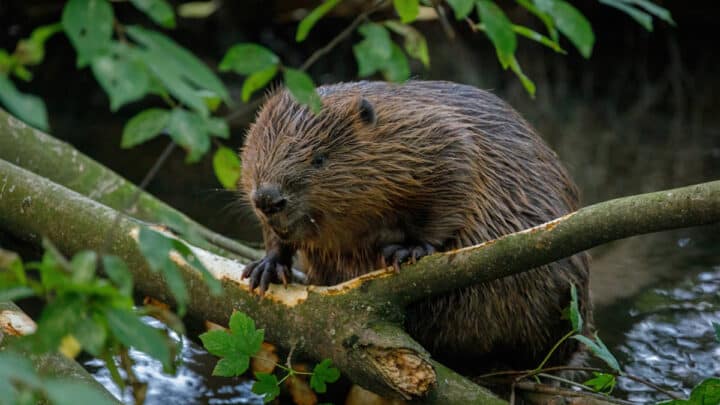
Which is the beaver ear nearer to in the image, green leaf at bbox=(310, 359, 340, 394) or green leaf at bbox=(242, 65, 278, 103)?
A: green leaf at bbox=(310, 359, 340, 394)

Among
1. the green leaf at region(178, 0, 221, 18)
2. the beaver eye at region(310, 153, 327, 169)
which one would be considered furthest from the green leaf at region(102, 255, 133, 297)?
the green leaf at region(178, 0, 221, 18)

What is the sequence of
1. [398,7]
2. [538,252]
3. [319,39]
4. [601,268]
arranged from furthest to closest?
[319,39] < [601,268] < [538,252] < [398,7]

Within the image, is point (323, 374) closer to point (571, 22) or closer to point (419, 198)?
point (419, 198)

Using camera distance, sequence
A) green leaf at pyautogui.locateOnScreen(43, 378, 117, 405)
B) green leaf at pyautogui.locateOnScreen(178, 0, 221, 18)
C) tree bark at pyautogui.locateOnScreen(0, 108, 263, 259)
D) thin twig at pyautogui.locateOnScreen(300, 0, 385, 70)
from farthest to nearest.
Answer: 1. green leaf at pyautogui.locateOnScreen(178, 0, 221, 18)
2. tree bark at pyautogui.locateOnScreen(0, 108, 263, 259)
3. thin twig at pyautogui.locateOnScreen(300, 0, 385, 70)
4. green leaf at pyautogui.locateOnScreen(43, 378, 117, 405)

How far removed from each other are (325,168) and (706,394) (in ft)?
4.04

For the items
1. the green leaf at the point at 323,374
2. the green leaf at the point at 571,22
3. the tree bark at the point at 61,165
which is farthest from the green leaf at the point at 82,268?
the tree bark at the point at 61,165

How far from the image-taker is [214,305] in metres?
2.98

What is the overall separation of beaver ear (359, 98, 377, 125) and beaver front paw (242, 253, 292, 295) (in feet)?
1.69

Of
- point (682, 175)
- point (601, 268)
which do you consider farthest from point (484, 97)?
point (682, 175)

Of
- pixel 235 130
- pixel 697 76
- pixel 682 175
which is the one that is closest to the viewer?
pixel 682 175

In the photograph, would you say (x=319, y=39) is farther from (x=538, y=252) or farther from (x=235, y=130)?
(x=538, y=252)

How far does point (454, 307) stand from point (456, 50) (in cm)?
486

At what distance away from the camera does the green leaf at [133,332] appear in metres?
1.29

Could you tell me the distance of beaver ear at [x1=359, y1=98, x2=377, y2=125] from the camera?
2.99m
